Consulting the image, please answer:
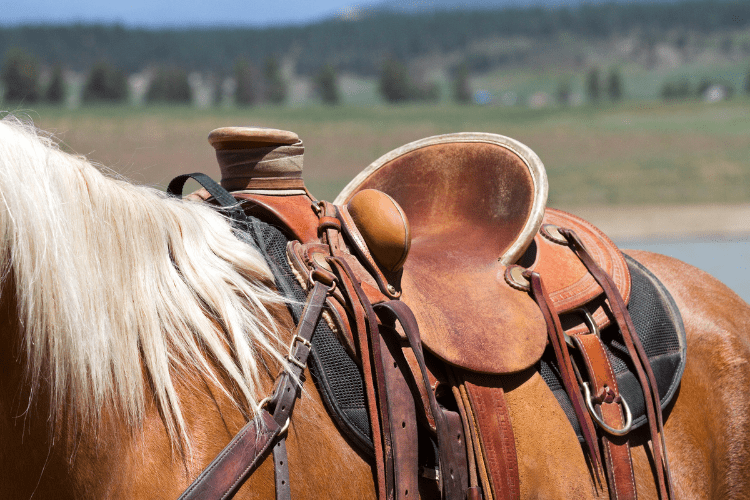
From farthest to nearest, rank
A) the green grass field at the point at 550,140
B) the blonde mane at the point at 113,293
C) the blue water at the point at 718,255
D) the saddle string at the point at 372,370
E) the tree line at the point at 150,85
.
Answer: the tree line at the point at 150,85 → the green grass field at the point at 550,140 → the blue water at the point at 718,255 → the saddle string at the point at 372,370 → the blonde mane at the point at 113,293

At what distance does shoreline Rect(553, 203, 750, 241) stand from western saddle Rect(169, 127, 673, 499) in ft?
45.2

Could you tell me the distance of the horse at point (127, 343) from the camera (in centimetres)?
112

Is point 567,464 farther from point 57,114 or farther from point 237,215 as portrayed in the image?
point 57,114

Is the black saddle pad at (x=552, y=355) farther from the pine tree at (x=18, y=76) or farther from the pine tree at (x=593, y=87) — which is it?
the pine tree at (x=593, y=87)

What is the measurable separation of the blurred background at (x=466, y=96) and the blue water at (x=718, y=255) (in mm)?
49

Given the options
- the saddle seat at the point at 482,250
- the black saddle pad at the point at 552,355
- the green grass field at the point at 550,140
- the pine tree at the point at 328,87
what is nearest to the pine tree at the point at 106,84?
the pine tree at the point at 328,87

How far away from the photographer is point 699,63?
352 feet

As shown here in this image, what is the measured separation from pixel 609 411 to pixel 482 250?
20.4 inches

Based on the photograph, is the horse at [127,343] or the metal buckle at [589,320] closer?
the horse at [127,343]

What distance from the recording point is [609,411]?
1653mm

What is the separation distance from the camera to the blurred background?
22.8 m

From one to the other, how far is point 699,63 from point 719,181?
94.1m

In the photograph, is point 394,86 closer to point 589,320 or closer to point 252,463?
point 589,320

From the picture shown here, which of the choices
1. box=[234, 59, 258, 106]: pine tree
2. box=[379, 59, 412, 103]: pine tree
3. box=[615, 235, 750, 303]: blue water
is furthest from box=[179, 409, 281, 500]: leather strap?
box=[379, 59, 412, 103]: pine tree
